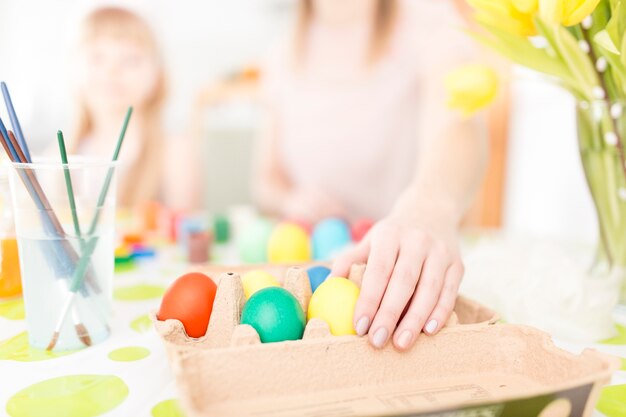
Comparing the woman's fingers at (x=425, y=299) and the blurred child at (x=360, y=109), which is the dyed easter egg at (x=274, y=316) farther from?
the blurred child at (x=360, y=109)

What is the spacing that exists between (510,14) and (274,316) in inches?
14.5

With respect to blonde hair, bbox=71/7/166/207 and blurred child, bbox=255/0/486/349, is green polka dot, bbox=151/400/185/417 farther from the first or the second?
blonde hair, bbox=71/7/166/207

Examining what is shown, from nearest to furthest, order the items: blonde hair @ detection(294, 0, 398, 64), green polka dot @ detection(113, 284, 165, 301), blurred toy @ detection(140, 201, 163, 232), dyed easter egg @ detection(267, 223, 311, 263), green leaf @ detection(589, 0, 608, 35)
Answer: green leaf @ detection(589, 0, 608, 35) < green polka dot @ detection(113, 284, 165, 301) < dyed easter egg @ detection(267, 223, 311, 263) < blurred toy @ detection(140, 201, 163, 232) < blonde hair @ detection(294, 0, 398, 64)

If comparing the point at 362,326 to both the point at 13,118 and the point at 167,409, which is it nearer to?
the point at 167,409

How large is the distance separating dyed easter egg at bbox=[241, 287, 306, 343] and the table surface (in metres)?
0.09

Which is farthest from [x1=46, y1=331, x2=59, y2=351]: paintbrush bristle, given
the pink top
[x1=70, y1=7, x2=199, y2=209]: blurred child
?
[x1=70, y1=7, x2=199, y2=209]: blurred child

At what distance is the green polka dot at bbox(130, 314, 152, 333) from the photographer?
56cm

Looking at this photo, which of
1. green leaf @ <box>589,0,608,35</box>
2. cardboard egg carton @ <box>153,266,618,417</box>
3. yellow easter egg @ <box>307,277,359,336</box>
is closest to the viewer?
cardboard egg carton @ <box>153,266,618,417</box>

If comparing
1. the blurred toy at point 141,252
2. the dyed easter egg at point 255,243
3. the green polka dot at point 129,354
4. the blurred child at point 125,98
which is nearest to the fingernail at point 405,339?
the green polka dot at point 129,354

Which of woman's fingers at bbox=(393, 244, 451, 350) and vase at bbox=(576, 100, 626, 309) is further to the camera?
vase at bbox=(576, 100, 626, 309)

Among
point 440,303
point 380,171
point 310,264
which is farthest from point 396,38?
point 440,303

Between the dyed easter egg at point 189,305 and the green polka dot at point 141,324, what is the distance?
0.11 metres

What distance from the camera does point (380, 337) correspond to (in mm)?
405

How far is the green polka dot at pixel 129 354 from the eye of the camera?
486mm
